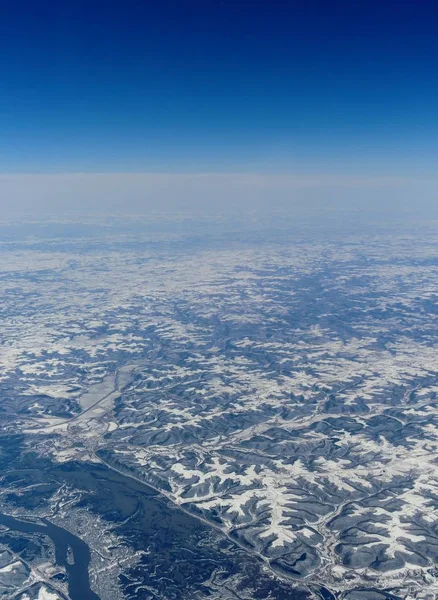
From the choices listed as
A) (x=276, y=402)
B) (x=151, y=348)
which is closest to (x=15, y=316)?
(x=151, y=348)

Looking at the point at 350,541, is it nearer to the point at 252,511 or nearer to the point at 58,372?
the point at 252,511

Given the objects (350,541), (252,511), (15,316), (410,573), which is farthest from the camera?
(15,316)

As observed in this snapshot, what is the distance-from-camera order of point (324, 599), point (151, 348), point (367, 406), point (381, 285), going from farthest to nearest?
point (381, 285) → point (151, 348) → point (367, 406) → point (324, 599)

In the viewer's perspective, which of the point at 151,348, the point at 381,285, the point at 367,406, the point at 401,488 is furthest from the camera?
the point at 381,285

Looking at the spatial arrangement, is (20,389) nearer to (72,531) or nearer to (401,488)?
(72,531)

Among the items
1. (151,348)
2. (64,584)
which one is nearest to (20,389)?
(151,348)

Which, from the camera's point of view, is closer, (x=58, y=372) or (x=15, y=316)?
(x=58, y=372)
